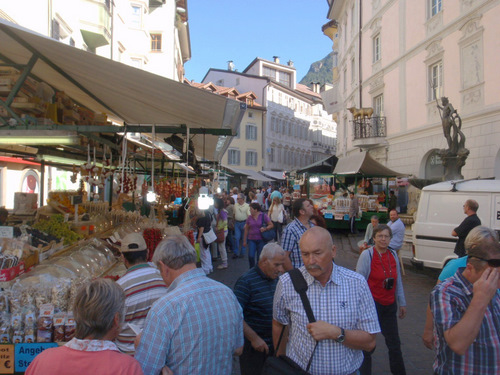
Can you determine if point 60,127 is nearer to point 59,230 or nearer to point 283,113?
point 59,230

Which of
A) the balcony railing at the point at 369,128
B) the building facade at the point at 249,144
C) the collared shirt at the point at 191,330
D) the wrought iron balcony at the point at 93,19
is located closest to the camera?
the collared shirt at the point at 191,330

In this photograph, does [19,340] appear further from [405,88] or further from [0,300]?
[405,88]

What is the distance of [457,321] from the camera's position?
7.04 feet

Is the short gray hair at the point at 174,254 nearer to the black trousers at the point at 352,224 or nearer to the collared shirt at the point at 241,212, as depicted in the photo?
the collared shirt at the point at 241,212

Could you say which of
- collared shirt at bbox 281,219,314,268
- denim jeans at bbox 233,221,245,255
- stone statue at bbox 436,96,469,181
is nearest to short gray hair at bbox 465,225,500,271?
collared shirt at bbox 281,219,314,268

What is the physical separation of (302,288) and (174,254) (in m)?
0.79

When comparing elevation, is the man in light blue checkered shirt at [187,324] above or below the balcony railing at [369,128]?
below

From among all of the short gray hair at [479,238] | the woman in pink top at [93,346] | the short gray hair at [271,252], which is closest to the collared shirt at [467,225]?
the short gray hair at [479,238]

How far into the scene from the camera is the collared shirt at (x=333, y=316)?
219 centimetres

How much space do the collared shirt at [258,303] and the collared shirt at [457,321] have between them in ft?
4.42

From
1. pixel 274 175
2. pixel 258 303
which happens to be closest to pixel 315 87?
pixel 274 175

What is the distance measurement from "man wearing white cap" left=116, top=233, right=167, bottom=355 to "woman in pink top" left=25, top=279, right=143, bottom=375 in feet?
2.12

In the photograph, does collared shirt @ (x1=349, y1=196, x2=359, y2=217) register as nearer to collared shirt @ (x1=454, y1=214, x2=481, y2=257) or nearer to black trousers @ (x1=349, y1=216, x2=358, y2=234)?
black trousers @ (x1=349, y1=216, x2=358, y2=234)

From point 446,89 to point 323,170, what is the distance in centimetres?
1393
